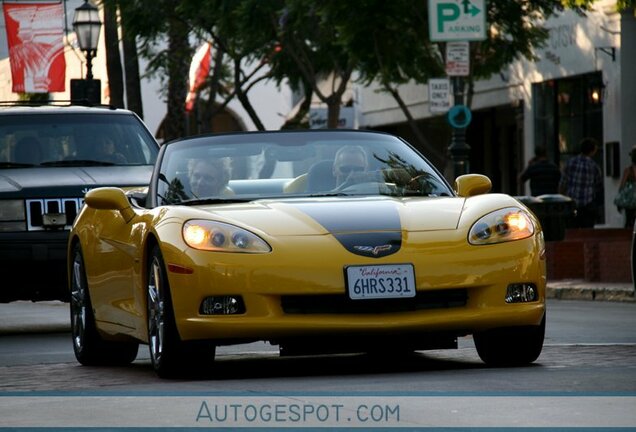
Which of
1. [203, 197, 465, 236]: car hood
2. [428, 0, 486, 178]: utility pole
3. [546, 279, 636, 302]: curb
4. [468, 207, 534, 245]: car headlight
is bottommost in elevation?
[546, 279, 636, 302]: curb

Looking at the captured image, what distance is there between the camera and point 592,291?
21.1 m

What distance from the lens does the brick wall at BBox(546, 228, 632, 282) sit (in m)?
21.9

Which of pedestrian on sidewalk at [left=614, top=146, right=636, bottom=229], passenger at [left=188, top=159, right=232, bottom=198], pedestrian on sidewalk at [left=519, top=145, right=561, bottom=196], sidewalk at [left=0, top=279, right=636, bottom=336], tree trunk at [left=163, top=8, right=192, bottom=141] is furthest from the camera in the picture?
tree trunk at [left=163, top=8, right=192, bottom=141]

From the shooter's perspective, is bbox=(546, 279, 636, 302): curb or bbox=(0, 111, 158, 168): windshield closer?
bbox=(0, 111, 158, 168): windshield

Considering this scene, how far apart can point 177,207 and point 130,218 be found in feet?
2.66

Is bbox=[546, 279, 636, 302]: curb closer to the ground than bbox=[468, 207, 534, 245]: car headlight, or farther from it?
closer to the ground

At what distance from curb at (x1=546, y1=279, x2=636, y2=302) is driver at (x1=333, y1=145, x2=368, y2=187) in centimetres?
950

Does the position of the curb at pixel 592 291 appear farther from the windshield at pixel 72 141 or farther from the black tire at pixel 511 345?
the black tire at pixel 511 345

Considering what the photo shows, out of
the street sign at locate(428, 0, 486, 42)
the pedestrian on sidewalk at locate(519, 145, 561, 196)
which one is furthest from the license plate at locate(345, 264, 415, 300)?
the pedestrian on sidewalk at locate(519, 145, 561, 196)

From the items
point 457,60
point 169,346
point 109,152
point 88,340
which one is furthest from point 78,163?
point 457,60

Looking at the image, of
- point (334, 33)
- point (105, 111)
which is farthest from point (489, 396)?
point (334, 33)

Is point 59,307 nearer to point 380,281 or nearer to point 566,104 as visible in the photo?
point 380,281

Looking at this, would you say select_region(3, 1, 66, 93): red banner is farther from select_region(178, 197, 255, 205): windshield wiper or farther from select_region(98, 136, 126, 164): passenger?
select_region(178, 197, 255, 205): windshield wiper

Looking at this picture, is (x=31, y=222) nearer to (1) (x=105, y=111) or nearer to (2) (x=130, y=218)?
(1) (x=105, y=111)
